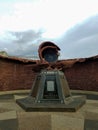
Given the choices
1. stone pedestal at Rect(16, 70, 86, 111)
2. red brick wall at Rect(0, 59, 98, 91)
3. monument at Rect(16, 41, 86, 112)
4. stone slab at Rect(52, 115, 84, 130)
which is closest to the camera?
stone slab at Rect(52, 115, 84, 130)

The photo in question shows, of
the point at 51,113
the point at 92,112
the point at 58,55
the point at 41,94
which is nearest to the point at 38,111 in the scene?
the point at 51,113

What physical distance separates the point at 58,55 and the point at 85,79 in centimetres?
471

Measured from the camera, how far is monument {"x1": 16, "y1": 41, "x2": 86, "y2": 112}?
7117 millimetres

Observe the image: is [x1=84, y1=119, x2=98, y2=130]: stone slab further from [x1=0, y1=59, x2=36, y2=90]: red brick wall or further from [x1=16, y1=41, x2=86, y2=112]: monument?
[x1=0, y1=59, x2=36, y2=90]: red brick wall

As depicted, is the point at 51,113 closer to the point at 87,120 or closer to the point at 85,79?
the point at 87,120

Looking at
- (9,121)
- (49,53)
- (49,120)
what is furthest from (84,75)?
(9,121)

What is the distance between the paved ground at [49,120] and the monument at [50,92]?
0.41 meters

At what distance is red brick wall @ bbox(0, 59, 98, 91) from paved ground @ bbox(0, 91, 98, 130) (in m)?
6.46

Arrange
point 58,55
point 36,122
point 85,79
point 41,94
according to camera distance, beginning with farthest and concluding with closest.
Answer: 1. point 85,79
2. point 58,55
3. point 41,94
4. point 36,122

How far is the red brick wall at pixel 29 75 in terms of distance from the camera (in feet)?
43.5

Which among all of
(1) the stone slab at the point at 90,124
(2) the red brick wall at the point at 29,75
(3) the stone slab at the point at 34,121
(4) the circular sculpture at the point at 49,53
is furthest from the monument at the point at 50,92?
(2) the red brick wall at the point at 29,75

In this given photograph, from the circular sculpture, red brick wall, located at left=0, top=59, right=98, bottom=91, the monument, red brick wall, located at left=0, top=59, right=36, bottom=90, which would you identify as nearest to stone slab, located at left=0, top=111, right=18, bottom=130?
the monument

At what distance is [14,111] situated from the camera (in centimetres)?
696

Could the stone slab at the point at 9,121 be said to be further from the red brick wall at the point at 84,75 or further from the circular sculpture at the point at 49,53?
the red brick wall at the point at 84,75
